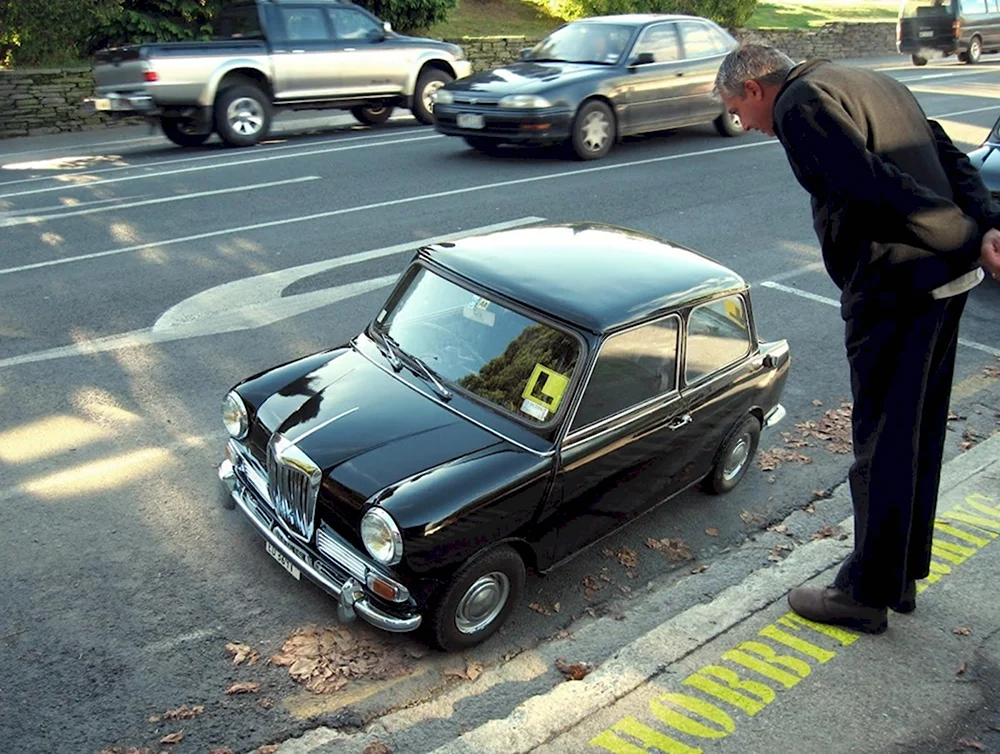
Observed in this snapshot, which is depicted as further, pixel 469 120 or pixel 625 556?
pixel 469 120

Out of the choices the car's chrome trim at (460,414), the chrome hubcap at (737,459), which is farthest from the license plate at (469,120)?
the car's chrome trim at (460,414)

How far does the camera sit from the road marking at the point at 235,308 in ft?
23.1

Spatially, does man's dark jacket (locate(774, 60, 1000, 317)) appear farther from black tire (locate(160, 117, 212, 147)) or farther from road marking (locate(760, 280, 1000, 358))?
black tire (locate(160, 117, 212, 147))

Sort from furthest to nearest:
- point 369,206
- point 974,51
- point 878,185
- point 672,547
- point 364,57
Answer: point 974,51 < point 364,57 < point 369,206 < point 672,547 < point 878,185

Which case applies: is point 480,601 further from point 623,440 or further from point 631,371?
point 631,371

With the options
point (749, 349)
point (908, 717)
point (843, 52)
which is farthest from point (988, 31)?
point (908, 717)

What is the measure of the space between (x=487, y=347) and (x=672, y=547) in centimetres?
142

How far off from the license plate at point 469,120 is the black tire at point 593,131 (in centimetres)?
124

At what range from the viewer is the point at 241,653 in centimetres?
404

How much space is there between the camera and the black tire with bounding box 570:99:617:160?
1312 cm

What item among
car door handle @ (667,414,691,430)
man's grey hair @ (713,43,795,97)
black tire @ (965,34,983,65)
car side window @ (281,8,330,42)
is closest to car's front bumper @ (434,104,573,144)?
car side window @ (281,8,330,42)

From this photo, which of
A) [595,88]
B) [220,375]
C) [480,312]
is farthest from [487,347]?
[595,88]

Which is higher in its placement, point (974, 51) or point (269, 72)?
point (269, 72)

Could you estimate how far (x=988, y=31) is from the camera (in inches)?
1105
